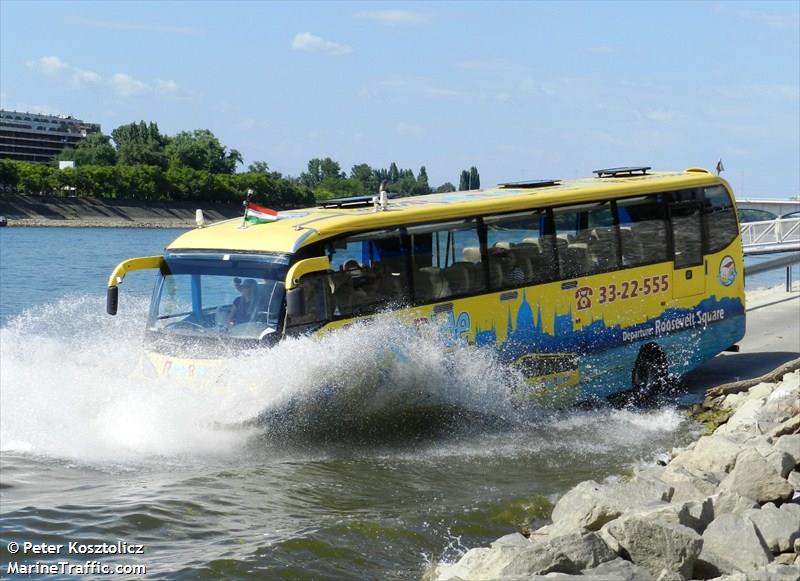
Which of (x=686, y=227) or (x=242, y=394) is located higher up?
(x=686, y=227)

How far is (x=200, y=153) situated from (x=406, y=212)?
552ft

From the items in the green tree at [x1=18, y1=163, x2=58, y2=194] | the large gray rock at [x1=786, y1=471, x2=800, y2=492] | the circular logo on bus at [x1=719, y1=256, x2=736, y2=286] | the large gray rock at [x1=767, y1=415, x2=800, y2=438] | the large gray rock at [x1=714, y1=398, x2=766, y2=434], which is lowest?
the large gray rock at [x1=714, y1=398, x2=766, y2=434]

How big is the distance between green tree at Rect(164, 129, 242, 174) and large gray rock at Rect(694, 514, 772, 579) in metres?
166

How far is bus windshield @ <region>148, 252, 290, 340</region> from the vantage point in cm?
1207

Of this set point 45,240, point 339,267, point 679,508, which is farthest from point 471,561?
point 45,240

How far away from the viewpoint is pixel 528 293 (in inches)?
563

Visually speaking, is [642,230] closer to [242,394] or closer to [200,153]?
[242,394]

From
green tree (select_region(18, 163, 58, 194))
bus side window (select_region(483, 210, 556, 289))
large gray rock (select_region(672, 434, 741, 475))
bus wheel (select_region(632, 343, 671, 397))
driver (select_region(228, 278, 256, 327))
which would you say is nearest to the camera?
large gray rock (select_region(672, 434, 741, 475))

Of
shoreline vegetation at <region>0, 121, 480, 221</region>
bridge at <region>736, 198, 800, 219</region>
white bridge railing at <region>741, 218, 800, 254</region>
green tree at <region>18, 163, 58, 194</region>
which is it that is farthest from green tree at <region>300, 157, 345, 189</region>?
white bridge railing at <region>741, 218, 800, 254</region>

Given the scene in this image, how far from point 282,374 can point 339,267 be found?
4.46 feet

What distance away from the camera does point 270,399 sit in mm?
11945

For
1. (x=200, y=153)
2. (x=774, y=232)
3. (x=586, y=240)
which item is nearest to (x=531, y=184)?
(x=586, y=240)

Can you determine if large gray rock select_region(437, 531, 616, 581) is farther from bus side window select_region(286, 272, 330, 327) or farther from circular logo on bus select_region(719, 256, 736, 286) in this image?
circular logo on bus select_region(719, 256, 736, 286)

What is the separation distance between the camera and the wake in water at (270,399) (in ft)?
39.4
